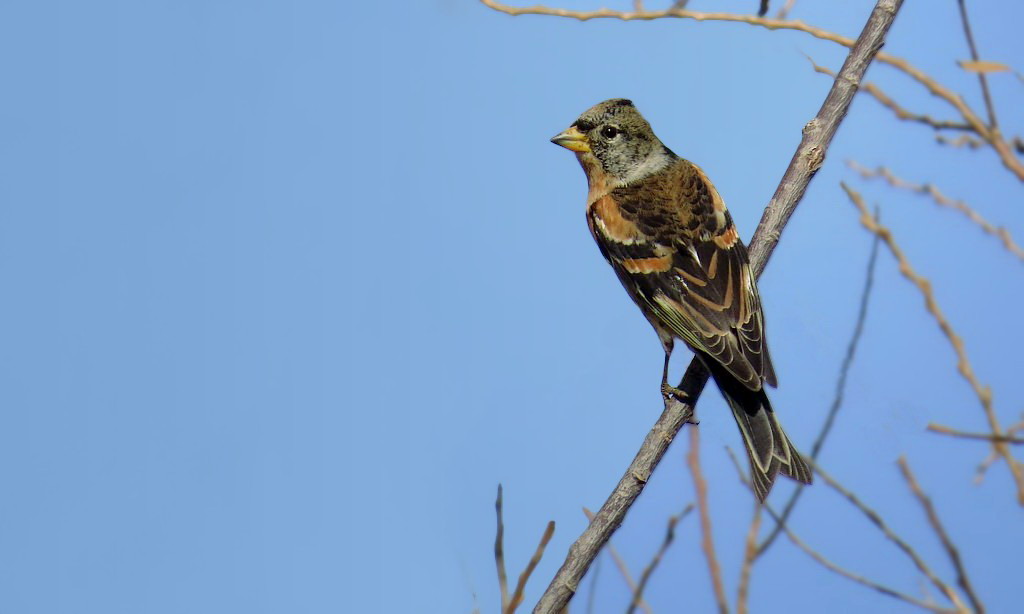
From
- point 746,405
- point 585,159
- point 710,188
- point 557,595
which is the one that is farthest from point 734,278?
point 557,595

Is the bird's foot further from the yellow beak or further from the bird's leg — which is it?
the yellow beak

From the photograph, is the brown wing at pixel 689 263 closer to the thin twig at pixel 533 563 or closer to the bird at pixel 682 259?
the bird at pixel 682 259

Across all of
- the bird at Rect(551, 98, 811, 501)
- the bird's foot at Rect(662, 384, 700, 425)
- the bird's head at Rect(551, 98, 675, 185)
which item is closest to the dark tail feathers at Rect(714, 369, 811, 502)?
the bird at Rect(551, 98, 811, 501)

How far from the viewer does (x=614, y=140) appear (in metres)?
2.81

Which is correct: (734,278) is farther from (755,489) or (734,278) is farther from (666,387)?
(755,489)

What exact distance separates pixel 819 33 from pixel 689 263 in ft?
1.91

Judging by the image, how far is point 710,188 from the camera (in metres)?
2.77

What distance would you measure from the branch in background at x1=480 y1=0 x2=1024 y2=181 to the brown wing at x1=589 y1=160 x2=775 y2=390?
483 millimetres

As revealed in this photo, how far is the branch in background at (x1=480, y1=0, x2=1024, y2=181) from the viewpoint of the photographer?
2.21 m

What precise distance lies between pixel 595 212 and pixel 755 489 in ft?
3.03

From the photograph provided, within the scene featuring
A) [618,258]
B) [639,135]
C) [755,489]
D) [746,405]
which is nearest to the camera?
[755,489]

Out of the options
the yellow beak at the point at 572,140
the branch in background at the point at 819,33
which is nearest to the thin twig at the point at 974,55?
the branch in background at the point at 819,33

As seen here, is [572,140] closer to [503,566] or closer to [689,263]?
[689,263]

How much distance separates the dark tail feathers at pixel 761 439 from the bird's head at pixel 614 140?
0.70 meters
